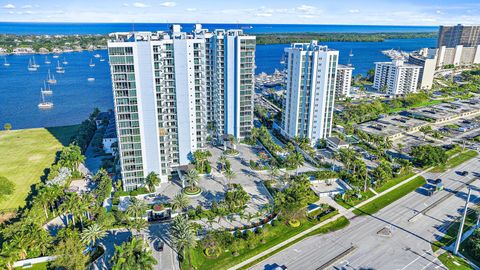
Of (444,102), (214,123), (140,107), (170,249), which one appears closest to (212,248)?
(170,249)

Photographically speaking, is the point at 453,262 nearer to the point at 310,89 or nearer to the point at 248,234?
the point at 248,234

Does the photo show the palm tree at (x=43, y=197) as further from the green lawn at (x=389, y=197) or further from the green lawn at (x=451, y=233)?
the green lawn at (x=451, y=233)

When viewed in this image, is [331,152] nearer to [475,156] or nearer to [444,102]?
[475,156]

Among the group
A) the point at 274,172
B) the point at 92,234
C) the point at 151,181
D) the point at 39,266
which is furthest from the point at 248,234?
the point at 39,266

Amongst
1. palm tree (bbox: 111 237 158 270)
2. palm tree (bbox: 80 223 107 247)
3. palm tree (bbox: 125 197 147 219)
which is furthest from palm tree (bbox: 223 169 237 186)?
palm tree (bbox: 111 237 158 270)

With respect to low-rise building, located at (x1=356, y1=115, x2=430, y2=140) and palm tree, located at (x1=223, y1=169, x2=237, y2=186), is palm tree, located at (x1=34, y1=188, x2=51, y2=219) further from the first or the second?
low-rise building, located at (x1=356, y1=115, x2=430, y2=140)

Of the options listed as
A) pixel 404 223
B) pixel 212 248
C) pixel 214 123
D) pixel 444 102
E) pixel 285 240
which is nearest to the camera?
pixel 212 248
